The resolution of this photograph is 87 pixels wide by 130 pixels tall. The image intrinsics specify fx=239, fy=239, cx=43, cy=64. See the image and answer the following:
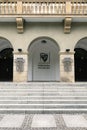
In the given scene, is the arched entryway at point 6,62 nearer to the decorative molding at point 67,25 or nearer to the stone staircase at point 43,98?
the decorative molding at point 67,25

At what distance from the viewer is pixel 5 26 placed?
16.2m

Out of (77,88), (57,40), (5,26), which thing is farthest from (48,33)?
(77,88)

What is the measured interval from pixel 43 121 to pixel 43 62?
1172 centimetres

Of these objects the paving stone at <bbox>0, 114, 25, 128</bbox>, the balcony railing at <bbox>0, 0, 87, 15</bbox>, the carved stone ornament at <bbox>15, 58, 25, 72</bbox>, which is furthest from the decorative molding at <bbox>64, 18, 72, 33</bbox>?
the paving stone at <bbox>0, 114, 25, 128</bbox>

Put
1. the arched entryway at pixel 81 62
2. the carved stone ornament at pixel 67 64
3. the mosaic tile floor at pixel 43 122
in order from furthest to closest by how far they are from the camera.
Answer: the arched entryway at pixel 81 62, the carved stone ornament at pixel 67 64, the mosaic tile floor at pixel 43 122

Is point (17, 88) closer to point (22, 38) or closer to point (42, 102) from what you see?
point (42, 102)

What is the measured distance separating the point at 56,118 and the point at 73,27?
9.05 metres

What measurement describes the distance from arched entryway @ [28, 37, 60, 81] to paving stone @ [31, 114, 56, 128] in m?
10.3

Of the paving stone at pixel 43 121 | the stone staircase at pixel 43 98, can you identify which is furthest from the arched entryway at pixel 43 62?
the paving stone at pixel 43 121

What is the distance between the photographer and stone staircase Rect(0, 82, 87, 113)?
31.4ft

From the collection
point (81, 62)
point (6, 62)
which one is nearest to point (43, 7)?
point (81, 62)

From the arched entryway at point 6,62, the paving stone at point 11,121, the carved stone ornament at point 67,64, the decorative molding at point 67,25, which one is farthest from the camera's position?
the arched entryway at point 6,62

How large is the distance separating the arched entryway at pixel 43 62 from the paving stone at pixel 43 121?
10.3 meters

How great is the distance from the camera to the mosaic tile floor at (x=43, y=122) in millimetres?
6996
